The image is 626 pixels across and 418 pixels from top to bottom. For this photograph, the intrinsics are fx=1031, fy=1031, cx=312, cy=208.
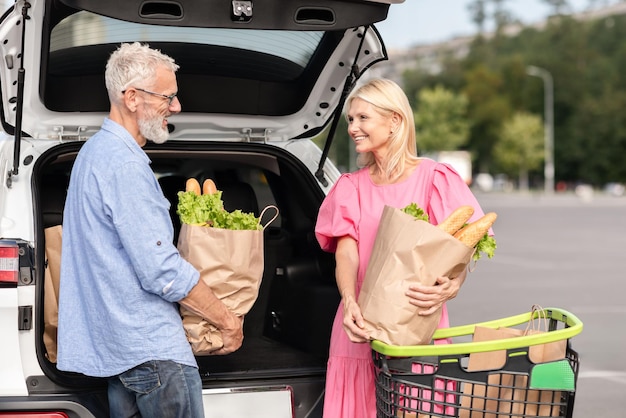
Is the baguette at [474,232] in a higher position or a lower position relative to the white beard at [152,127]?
lower

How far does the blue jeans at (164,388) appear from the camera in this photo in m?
3.01

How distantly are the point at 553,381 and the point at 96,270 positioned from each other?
1.34 meters

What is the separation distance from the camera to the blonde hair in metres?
3.42

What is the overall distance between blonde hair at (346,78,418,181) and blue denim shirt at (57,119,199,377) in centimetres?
82

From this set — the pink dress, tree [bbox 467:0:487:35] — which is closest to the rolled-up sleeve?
the pink dress

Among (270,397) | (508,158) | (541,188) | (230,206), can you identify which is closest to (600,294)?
(230,206)

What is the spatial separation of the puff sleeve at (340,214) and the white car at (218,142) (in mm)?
531

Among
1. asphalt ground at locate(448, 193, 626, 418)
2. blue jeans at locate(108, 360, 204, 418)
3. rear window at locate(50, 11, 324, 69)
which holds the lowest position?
asphalt ground at locate(448, 193, 626, 418)

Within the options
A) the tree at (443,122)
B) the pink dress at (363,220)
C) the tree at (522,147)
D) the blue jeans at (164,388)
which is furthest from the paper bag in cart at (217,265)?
the tree at (443,122)

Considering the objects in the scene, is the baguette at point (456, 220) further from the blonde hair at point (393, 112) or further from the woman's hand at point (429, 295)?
the blonde hair at point (393, 112)

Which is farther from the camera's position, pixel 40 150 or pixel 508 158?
pixel 508 158

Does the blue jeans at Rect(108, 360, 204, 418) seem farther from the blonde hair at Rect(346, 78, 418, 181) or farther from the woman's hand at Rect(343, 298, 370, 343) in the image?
the blonde hair at Rect(346, 78, 418, 181)

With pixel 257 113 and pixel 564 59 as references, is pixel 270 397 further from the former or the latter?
pixel 564 59

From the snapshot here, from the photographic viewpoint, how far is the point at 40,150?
401 cm
